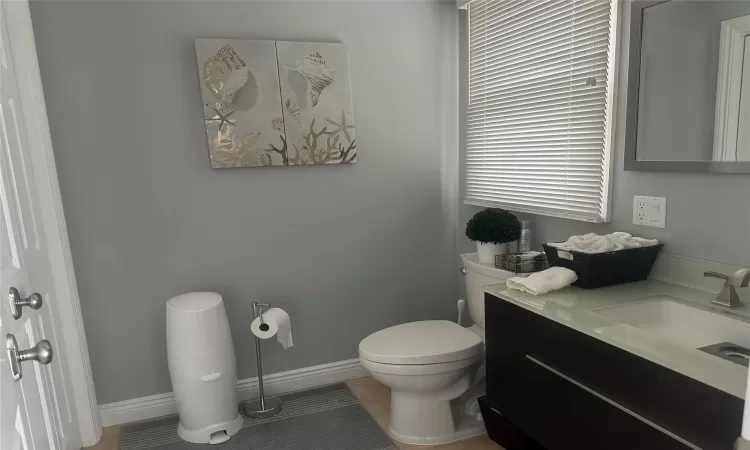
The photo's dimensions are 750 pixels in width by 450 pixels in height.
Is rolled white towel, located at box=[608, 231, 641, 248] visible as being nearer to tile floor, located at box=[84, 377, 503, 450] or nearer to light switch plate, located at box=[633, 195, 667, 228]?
light switch plate, located at box=[633, 195, 667, 228]

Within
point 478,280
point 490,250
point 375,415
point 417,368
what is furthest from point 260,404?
point 490,250

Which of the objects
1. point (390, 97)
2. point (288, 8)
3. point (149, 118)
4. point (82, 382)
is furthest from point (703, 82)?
point (82, 382)

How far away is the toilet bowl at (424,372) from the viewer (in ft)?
6.60

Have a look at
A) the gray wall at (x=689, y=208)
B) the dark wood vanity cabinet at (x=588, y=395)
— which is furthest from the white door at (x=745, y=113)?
the dark wood vanity cabinet at (x=588, y=395)

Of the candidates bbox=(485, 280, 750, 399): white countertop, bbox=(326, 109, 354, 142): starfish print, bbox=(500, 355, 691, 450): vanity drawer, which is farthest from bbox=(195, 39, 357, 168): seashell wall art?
bbox=(500, 355, 691, 450): vanity drawer

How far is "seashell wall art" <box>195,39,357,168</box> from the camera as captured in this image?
88.4 inches

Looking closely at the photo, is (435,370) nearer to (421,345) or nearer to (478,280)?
(421,345)

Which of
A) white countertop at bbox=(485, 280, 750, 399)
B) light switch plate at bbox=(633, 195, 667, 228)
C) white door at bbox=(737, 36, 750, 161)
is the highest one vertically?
white door at bbox=(737, 36, 750, 161)

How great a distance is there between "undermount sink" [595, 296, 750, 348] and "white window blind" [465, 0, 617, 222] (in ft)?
1.47

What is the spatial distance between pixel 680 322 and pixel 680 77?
2.54 ft

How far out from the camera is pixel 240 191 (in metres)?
2.39

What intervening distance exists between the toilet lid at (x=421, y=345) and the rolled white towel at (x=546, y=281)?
0.50 metres

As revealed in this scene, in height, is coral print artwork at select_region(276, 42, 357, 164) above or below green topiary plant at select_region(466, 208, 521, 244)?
above

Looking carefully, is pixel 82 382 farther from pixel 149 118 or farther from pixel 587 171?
pixel 587 171
